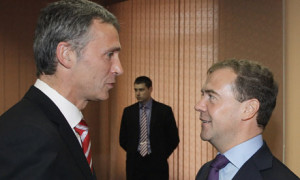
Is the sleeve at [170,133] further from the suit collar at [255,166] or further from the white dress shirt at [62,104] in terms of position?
the white dress shirt at [62,104]

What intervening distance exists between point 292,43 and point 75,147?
8.74 feet

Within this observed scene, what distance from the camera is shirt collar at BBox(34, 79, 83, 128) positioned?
1.14m

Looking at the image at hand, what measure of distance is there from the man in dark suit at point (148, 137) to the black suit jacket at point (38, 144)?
9.36 feet

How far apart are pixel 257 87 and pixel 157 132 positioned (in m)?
2.40

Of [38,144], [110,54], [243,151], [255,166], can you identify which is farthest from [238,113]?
[38,144]

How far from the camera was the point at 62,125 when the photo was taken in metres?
1.08

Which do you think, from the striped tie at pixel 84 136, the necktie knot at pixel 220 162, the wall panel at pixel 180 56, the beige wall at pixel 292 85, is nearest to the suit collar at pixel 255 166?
the necktie knot at pixel 220 162

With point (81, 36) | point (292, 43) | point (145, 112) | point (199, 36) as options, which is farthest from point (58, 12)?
point (199, 36)

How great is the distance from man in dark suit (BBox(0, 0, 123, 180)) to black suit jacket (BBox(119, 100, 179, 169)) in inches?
106

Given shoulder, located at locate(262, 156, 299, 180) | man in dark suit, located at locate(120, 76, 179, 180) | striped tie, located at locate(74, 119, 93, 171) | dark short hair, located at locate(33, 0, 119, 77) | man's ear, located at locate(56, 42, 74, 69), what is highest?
dark short hair, located at locate(33, 0, 119, 77)

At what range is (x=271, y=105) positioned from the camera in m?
1.66

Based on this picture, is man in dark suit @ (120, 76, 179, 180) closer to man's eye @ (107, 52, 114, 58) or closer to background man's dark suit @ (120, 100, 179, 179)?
background man's dark suit @ (120, 100, 179, 179)

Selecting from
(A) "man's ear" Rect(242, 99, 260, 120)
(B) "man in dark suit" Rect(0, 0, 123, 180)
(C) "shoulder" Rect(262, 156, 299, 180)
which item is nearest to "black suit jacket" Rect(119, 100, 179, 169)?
(A) "man's ear" Rect(242, 99, 260, 120)

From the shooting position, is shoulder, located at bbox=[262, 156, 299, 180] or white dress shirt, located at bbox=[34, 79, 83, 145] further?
shoulder, located at bbox=[262, 156, 299, 180]
